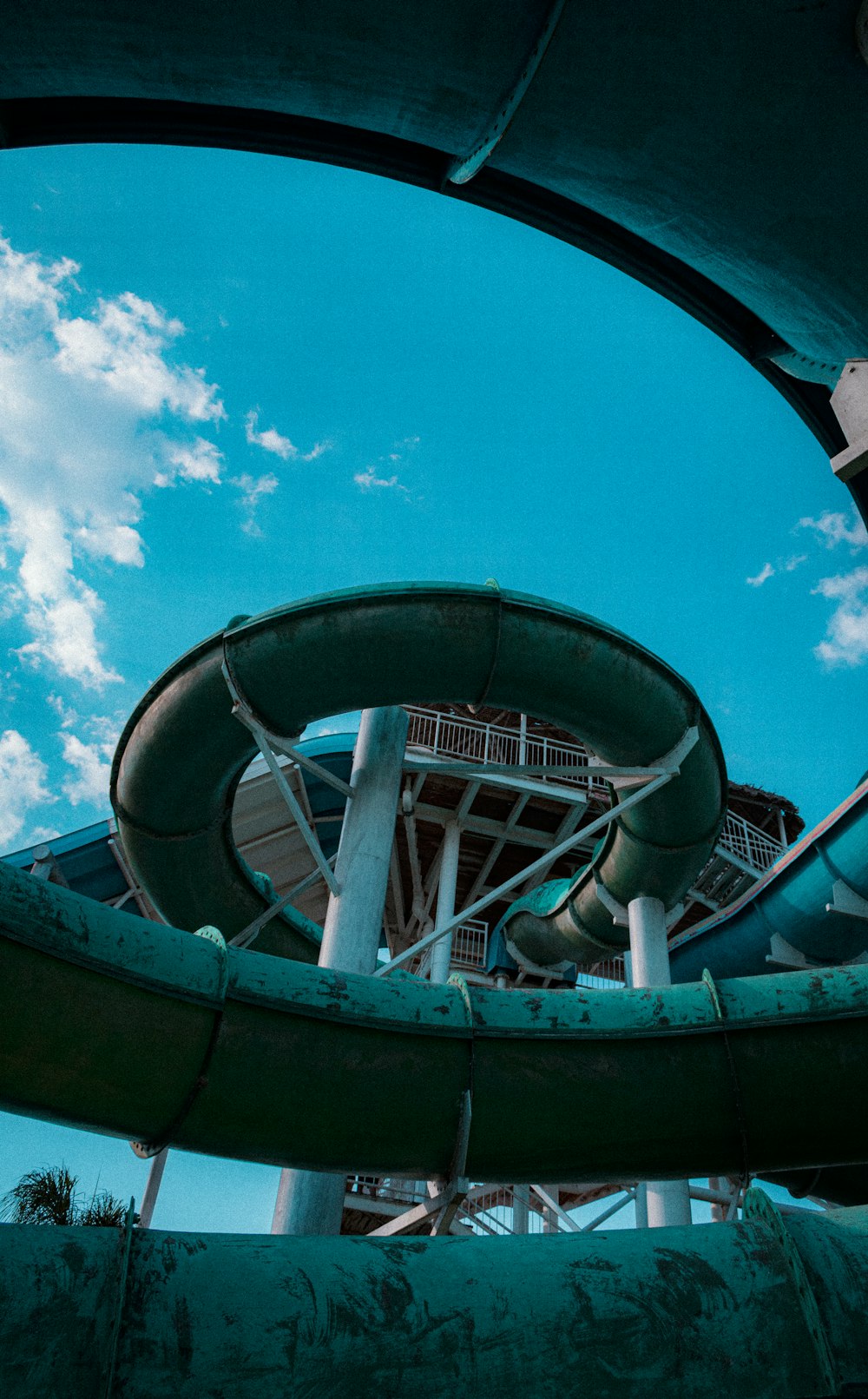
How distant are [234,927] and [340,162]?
247 inches

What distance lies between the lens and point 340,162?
4055 millimetres

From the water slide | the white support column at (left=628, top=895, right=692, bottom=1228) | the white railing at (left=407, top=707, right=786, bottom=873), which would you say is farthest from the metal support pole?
the white railing at (left=407, top=707, right=786, bottom=873)

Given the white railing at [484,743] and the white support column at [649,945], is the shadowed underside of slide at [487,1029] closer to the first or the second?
the white support column at [649,945]

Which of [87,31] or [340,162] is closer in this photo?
[87,31]

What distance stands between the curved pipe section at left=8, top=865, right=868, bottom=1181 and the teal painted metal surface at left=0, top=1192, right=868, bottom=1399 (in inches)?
73.4

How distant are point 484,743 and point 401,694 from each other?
10.7 metres

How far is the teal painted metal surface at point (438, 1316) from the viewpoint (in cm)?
236

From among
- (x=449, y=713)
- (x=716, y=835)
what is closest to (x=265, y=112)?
(x=716, y=835)

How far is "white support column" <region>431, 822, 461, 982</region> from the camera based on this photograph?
1272 centimetres

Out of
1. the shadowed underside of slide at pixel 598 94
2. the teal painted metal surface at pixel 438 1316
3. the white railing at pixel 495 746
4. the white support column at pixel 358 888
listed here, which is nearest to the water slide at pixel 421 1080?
the teal painted metal surface at pixel 438 1316

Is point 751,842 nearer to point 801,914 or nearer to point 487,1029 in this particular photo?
point 801,914

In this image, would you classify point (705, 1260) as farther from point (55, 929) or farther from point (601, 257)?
point (601, 257)

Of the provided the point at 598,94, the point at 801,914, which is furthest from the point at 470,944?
the point at 598,94

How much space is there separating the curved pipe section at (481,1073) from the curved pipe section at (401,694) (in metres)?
2.18
